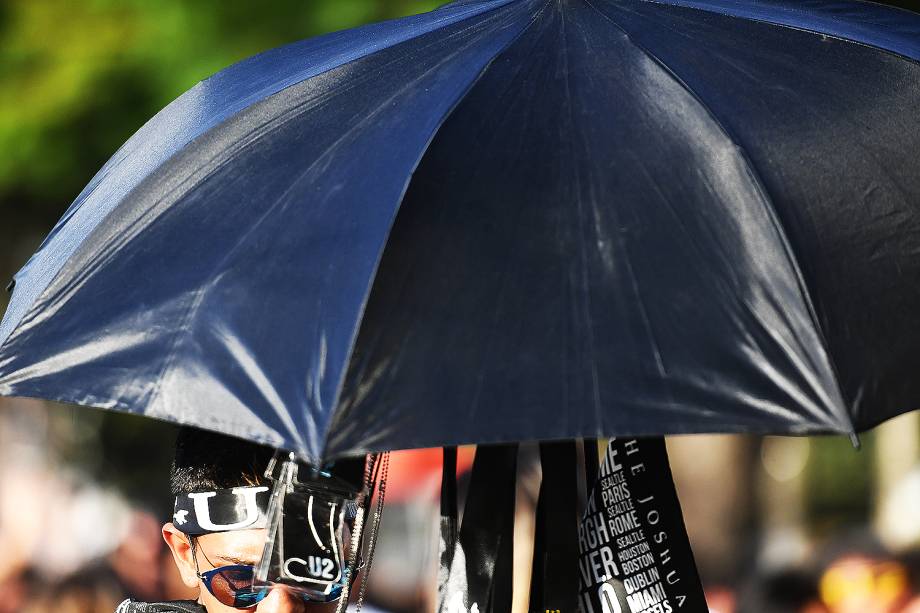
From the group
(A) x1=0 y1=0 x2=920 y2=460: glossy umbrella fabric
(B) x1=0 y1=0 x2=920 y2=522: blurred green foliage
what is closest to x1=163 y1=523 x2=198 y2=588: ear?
(A) x1=0 y1=0 x2=920 y2=460: glossy umbrella fabric

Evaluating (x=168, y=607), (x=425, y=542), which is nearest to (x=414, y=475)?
(x=425, y=542)

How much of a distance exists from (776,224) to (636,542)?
76 centimetres

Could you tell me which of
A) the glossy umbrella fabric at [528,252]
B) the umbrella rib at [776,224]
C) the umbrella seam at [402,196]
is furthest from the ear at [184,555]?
the umbrella rib at [776,224]

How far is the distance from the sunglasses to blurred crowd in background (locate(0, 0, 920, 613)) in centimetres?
238

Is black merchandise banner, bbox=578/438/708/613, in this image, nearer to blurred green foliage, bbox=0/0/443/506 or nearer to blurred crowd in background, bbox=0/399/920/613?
blurred crowd in background, bbox=0/399/920/613

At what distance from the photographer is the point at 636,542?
8.27 feet

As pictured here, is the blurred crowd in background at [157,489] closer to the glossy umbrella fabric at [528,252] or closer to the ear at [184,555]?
the ear at [184,555]

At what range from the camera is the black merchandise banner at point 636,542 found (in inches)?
98.7

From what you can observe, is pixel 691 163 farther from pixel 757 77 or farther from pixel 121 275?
pixel 121 275

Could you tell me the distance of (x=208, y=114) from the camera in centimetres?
269

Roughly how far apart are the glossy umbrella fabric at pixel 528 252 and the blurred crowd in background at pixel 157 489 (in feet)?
9.46

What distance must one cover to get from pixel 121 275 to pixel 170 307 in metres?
0.18

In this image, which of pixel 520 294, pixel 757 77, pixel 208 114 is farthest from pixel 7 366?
pixel 757 77

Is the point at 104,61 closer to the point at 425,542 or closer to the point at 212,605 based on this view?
the point at 425,542
